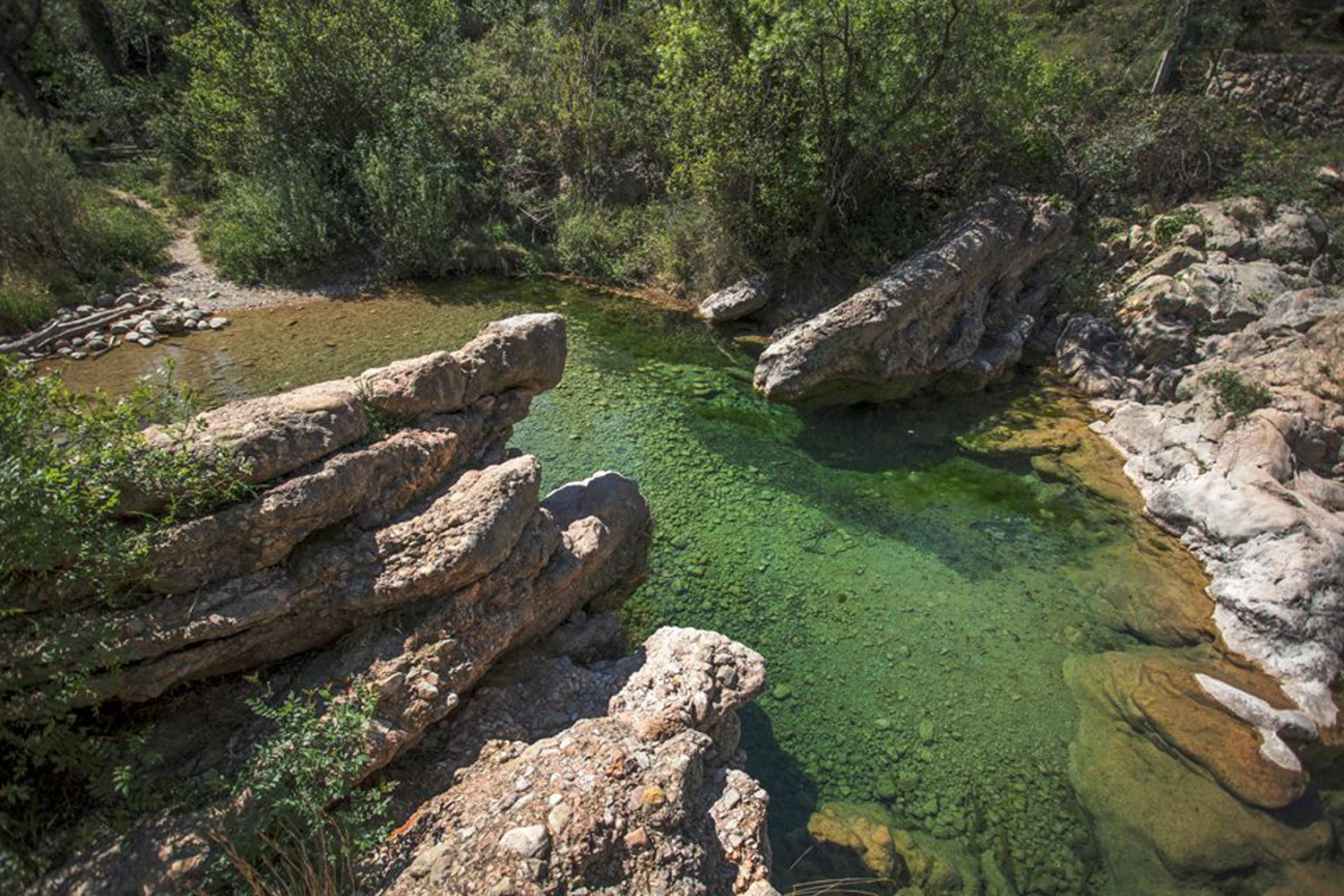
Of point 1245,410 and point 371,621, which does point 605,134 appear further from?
point 371,621

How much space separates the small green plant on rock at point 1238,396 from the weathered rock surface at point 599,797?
1107cm

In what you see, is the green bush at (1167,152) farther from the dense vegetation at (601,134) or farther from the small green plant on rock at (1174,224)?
the small green plant on rock at (1174,224)

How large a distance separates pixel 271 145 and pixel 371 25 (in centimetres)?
450

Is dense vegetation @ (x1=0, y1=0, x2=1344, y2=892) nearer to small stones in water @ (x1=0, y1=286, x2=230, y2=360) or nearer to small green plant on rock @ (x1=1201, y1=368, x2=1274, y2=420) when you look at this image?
small green plant on rock @ (x1=1201, y1=368, x2=1274, y2=420)

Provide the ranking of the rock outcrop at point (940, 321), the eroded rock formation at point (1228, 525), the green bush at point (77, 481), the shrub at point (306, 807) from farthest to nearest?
the rock outcrop at point (940, 321) → the eroded rock formation at point (1228, 525) → the shrub at point (306, 807) → the green bush at point (77, 481)

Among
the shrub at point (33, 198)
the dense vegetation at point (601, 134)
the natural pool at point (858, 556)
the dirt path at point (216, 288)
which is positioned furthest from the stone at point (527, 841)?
the shrub at point (33, 198)


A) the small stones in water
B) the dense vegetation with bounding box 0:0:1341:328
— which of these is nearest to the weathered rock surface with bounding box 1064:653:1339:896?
the dense vegetation with bounding box 0:0:1341:328

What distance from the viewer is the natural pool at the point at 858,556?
6844 millimetres

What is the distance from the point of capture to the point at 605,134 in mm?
22000

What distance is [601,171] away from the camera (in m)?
22.0

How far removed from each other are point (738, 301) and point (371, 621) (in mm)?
13205

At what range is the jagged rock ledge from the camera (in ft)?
13.3

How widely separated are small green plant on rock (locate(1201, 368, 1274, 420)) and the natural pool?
2122 millimetres

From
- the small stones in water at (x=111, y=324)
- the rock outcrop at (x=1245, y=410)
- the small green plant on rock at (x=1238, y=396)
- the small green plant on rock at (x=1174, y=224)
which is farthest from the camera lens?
the small green plant on rock at (x=1174, y=224)
